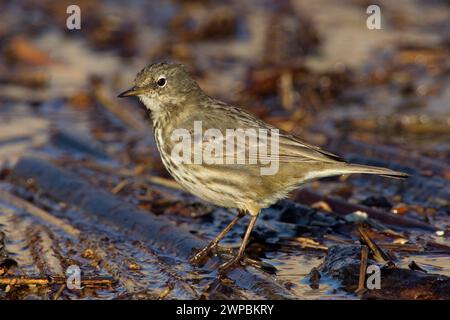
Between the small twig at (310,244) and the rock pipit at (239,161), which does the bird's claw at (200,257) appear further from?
the small twig at (310,244)

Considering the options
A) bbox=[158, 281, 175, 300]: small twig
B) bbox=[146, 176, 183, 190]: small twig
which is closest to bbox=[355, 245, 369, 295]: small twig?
bbox=[158, 281, 175, 300]: small twig

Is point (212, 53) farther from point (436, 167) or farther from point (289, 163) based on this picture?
point (289, 163)

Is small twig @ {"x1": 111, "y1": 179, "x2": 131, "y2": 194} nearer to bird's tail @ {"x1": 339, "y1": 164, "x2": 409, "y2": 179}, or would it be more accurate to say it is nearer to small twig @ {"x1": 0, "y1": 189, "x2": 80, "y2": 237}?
small twig @ {"x1": 0, "y1": 189, "x2": 80, "y2": 237}

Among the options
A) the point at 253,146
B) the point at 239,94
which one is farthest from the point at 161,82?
the point at 239,94

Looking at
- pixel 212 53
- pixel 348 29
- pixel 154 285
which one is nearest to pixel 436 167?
pixel 154 285

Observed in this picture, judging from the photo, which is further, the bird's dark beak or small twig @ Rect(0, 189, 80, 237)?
small twig @ Rect(0, 189, 80, 237)

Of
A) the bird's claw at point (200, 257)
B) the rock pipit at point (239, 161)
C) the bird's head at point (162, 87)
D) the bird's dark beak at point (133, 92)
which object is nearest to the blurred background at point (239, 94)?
the bird's claw at point (200, 257)
